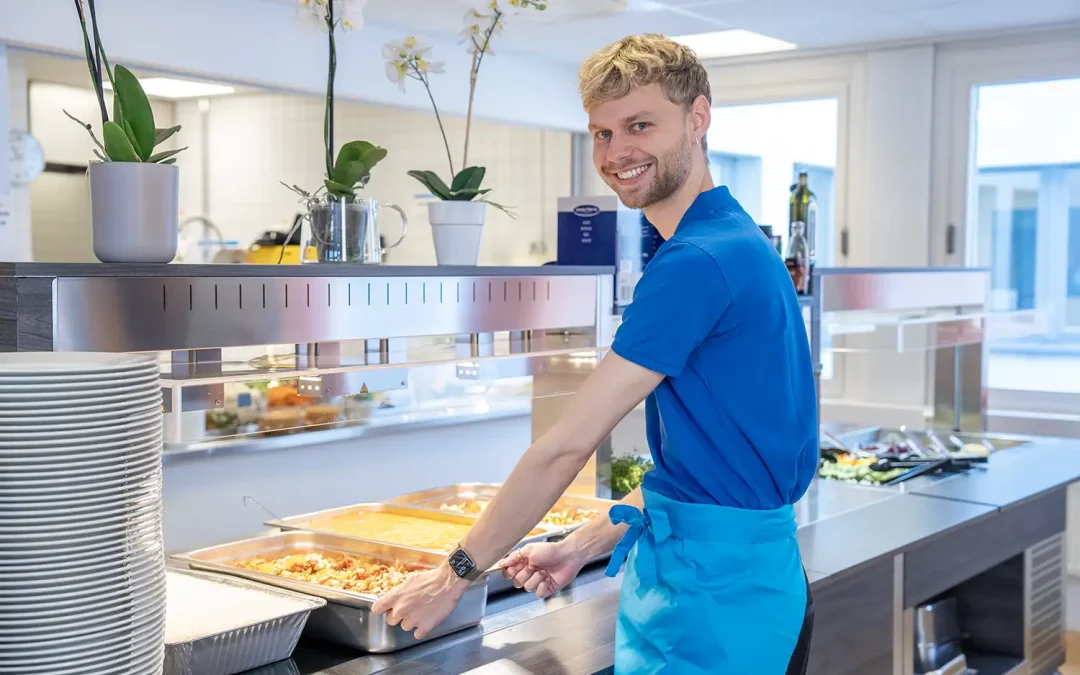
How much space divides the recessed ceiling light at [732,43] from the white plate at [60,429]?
4.08 m

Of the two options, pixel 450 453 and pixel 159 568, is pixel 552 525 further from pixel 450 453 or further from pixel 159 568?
pixel 450 453

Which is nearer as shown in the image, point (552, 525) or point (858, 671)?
point (552, 525)

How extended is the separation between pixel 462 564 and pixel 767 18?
11.6 ft

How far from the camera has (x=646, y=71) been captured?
1.60 m

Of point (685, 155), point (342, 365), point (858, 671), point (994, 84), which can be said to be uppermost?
point (994, 84)

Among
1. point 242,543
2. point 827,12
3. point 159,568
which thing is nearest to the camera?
point 159,568

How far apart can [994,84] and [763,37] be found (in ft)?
Result: 3.41

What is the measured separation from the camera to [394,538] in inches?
84.0


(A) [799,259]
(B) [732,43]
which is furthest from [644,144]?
(B) [732,43]

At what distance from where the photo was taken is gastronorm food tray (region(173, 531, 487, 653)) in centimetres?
170

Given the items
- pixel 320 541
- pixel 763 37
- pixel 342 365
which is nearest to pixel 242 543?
pixel 320 541

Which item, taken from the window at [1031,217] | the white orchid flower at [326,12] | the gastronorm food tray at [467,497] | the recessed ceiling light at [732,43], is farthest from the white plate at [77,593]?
the window at [1031,217]

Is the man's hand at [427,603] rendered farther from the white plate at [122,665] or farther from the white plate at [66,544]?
the white plate at [66,544]

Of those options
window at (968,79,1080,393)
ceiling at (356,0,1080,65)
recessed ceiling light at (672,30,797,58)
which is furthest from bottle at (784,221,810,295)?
window at (968,79,1080,393)
